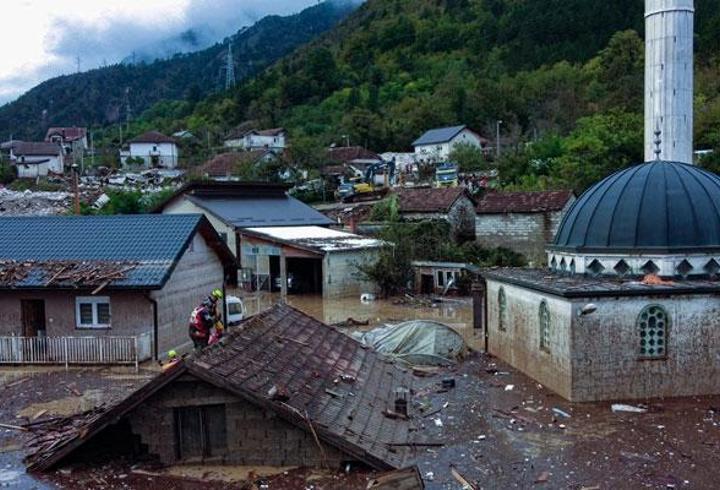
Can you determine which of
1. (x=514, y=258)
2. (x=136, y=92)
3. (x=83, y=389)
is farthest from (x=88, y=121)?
(x=83, y=389)

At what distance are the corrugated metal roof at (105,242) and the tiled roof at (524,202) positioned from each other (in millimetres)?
22515

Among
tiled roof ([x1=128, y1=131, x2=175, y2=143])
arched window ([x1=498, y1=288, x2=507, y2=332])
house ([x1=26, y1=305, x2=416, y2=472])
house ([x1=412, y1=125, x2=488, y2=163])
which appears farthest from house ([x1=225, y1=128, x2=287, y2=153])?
house ([x1=26, y1=305, x2=416, y2=472])

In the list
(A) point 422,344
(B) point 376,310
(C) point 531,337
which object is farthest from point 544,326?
(B) point 376,310

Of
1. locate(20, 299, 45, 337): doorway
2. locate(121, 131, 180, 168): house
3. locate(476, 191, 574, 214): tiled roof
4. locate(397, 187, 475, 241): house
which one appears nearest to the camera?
locate(20, 299, 45, 337): doorway

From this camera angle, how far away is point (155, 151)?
3445 inches

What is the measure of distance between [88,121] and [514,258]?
137175 mm

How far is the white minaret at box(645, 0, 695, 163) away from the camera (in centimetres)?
2345

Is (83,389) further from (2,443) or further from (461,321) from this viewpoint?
(461,321)

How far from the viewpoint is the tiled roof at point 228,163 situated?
2601 inches

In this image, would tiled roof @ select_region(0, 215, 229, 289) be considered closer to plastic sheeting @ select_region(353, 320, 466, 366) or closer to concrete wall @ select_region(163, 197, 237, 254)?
plastic sheeting @ select_region(353, 320, 466, 366)

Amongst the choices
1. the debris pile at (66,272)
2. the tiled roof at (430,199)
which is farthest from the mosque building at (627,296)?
the tiled roof at (430,199)

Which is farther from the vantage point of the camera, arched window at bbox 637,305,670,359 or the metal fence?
the metal fence

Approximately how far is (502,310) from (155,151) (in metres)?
76.3

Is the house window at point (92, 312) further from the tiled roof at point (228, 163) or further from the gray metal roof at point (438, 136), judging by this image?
the gray metal roof at point (438, 136)
